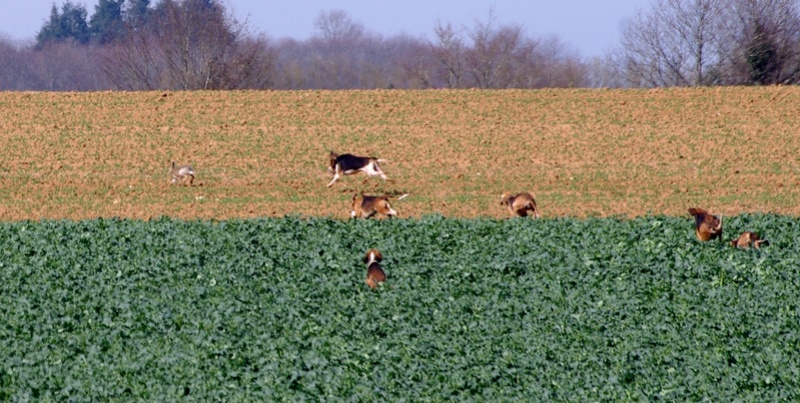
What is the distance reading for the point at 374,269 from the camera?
14.5 m

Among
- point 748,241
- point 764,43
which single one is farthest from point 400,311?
point 764,43

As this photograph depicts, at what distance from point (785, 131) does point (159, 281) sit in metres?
22.4

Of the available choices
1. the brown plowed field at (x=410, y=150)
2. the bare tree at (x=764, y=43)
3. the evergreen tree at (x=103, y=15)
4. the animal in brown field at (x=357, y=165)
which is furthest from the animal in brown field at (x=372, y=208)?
the evergreen tree at (x=103, y=15)

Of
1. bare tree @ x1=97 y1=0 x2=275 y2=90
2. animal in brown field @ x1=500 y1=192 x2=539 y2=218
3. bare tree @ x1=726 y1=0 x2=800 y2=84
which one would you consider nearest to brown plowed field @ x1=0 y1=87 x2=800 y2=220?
animal in brown field @ x1=500 y1=192 x2=539 y2=218

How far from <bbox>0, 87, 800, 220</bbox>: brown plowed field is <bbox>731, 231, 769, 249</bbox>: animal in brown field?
4978mm

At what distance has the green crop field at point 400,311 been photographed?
34.8 feet

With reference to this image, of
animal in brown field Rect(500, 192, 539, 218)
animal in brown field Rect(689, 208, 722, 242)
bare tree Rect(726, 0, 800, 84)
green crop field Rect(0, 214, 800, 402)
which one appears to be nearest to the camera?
green crop field Rect(0, 214, 800, 402)

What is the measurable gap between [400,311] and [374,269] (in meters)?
1.56

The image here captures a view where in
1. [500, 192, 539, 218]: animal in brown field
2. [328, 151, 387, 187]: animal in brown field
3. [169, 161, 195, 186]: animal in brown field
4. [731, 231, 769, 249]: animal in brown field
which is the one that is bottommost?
[731, 231, 769, 249]: animal in brown field

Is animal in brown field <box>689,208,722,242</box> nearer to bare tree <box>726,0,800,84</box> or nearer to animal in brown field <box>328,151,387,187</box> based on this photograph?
animal in brown field <box>328,151,387,187</box>

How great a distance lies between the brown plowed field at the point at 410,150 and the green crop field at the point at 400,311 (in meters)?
4.73

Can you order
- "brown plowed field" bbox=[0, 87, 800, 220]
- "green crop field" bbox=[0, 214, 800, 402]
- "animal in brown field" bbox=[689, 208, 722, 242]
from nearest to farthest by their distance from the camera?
"green crop field" bbox=[0, 214, 800, 402]
"animal in brown field" bbox=[689, 208, 722, 242]
"brown plowed field" bbox=[0, 87, 800, 220]

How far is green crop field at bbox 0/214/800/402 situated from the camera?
417 inches

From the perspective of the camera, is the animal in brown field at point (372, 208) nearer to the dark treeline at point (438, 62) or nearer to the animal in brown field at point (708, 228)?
the animal in brown field at point (708, 228)
